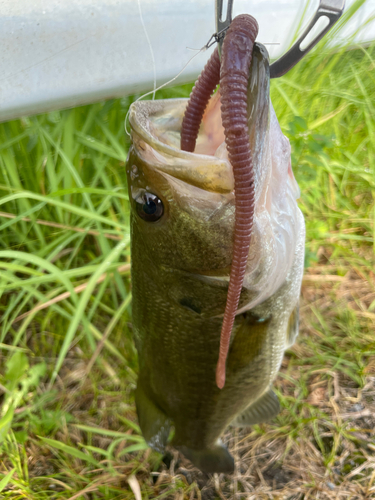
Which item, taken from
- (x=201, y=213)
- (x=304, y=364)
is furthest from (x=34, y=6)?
(x=304, y=364)

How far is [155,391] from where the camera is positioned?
47.8 inches

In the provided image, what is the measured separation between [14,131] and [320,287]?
1720 mm

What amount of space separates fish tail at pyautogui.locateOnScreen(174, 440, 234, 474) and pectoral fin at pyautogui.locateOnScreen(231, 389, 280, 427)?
15 centimetres

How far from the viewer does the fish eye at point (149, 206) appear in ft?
2.44

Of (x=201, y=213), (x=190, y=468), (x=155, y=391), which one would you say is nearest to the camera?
(x=201, y=213)

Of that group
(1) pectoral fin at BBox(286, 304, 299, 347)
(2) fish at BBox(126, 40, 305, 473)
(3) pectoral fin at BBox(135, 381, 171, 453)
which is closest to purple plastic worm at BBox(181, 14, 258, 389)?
(2) fish at BBox(126, 40, 305, 473)

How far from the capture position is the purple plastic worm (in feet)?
1.78

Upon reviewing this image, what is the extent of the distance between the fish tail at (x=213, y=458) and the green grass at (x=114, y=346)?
0.22m

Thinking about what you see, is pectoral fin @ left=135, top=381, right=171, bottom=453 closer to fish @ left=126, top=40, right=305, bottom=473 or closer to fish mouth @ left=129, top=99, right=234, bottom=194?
fish @ left=126, top=40, right=305, bottom=473

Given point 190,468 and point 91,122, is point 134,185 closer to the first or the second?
point 91,122

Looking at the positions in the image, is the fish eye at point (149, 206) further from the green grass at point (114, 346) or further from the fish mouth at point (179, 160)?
the green grass at point (114, 346)

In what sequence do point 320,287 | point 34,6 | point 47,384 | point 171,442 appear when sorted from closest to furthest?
point 34,6, point 171,442, point 47,384, point 320,287

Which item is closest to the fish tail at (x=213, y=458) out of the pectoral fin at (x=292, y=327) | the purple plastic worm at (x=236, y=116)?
the pectoral fin at (x=292, y=327)

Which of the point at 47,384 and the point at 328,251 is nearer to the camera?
the point at 47,384
